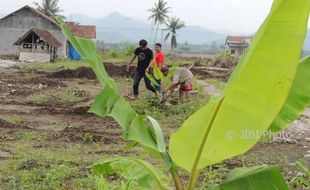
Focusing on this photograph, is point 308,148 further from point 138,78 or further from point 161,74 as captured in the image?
point 138,78

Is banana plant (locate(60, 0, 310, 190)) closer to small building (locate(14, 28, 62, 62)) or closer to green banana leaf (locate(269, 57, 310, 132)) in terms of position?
green banana leaf (locate(269, 57, 310, 132))

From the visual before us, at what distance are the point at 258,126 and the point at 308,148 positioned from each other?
552 cm

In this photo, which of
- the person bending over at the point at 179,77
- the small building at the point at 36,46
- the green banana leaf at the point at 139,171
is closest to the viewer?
the green banana leaf at the point at 139,171

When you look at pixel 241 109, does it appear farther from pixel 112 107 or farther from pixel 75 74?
pixel 75 74

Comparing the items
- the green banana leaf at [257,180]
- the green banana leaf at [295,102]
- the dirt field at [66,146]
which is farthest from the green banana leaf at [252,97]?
the dirt field at [66,146]

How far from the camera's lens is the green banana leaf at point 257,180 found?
3004mm

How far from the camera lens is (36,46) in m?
34.9

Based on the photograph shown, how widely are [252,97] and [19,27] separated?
38.5m

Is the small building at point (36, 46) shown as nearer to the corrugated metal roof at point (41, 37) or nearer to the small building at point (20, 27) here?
the corrugated metal roof at point (41, 37)

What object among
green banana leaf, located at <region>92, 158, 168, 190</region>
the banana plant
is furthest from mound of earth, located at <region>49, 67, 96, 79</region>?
the banana plant

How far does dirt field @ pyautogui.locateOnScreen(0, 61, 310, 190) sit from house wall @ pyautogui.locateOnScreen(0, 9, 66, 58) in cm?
2656

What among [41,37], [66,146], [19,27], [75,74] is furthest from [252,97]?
[19,27]

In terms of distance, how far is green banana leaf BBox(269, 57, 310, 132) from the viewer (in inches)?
134

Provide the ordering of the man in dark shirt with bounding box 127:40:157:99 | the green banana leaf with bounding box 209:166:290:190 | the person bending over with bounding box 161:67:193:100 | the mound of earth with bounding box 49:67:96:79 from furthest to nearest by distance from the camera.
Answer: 1. the mound of earth with bounding box 49:67:96:79
2. the man in dark shirt with bounding box 127:40:157:99
3. the person bending over with bounding box 161:67:193:100
4. the green banana leaf with bounding box 209:166:290:190
